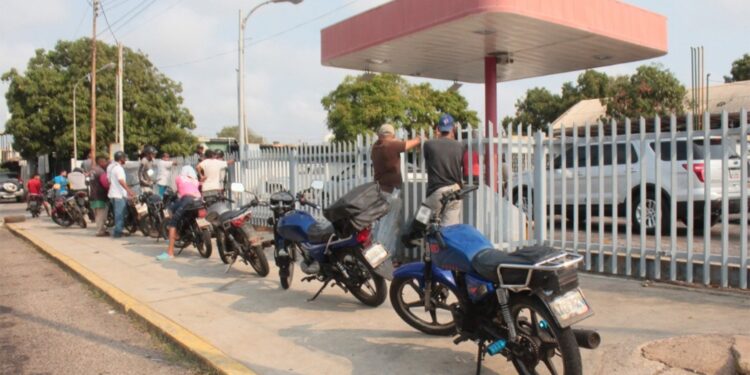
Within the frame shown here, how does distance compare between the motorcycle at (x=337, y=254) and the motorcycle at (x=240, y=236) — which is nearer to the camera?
the motorcycle at (x=337, y=254)

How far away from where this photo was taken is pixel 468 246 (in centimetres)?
408

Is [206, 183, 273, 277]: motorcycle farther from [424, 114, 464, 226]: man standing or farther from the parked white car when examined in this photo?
the parked white car

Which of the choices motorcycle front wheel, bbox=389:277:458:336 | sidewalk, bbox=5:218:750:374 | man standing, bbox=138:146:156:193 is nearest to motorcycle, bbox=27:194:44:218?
man standing, bbox=138:146:156:193

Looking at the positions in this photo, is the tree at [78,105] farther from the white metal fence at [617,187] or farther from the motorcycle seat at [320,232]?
the motorcycle seat at [320,232]

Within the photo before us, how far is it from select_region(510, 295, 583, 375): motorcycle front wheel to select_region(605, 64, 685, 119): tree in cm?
3134

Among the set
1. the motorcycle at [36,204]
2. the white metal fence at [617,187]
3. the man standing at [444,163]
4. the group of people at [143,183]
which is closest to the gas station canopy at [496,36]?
the white metal fence at [617,187]

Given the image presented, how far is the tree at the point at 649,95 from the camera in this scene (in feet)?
107

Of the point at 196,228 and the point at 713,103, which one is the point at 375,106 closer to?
the point at 713,103

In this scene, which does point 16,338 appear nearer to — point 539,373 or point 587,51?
point 539,373

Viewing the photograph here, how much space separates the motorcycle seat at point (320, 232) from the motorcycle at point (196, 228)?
3540 millimetres

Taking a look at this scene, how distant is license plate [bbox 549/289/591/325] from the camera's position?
3362 mm

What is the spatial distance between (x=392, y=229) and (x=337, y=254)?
2.46 metres

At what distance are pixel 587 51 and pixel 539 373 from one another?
8483 mm

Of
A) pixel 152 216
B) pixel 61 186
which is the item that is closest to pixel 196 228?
pixel 152 216
